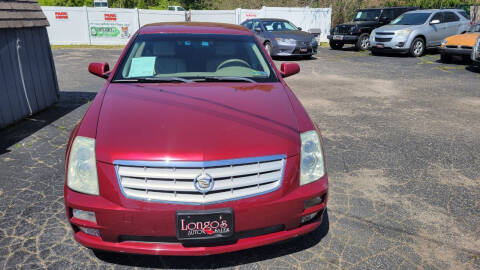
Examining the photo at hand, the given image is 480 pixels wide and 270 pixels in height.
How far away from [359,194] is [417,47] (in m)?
12.8

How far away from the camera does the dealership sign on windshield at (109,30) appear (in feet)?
67.9

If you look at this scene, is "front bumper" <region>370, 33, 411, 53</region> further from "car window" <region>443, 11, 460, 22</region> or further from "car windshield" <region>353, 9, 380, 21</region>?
"car windshield" <region>353, 9, 380, 21</region>

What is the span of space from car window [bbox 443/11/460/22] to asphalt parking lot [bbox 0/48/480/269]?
8.62 meters

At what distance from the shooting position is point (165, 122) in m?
2.33

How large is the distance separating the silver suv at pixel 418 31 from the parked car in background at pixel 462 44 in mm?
1585

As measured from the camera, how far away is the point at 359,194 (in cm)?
339

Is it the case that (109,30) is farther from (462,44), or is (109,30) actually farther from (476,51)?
(476,51)

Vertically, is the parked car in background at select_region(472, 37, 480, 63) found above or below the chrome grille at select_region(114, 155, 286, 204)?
above

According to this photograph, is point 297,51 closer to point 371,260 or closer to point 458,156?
point 458,156

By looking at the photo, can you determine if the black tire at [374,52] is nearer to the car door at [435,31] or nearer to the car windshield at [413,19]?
the car windshield at [413,19]

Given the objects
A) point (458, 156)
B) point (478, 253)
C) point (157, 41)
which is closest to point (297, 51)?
point (458, 156)

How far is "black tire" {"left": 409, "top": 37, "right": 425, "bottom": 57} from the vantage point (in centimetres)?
1372

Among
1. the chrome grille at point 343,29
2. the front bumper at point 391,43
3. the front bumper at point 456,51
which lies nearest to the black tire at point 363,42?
the chrome grille at point 343,29

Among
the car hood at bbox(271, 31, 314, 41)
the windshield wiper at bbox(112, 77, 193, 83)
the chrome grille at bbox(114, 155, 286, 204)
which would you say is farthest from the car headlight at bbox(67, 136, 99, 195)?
the car hood at bbox(271, 31, 314, 41)
